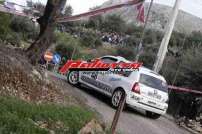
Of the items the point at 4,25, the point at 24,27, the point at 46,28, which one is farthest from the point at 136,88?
the point at 24,27


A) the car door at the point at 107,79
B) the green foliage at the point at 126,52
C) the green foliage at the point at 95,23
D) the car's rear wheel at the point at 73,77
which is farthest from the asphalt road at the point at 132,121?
the green foliage at the point at 95,23

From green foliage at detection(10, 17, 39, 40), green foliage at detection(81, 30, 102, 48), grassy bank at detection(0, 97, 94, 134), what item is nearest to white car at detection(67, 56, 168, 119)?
grassy bank at detection(0, 97, 94, 134)

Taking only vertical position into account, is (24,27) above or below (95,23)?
below

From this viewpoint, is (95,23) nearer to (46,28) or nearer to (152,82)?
(152,82)

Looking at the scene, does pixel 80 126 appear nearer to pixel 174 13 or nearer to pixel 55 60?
pixel 174 13

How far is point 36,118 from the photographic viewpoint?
9578 mm

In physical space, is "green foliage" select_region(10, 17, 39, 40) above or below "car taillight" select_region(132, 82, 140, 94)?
below

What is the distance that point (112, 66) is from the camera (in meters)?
18.7

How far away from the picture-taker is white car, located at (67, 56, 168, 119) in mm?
16922

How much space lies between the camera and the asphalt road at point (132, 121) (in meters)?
14.2

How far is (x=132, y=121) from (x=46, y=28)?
456cm

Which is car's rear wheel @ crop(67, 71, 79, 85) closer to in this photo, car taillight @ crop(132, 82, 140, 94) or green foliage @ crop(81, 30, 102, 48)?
car taillight @ crop(132, 82, 140, 94)

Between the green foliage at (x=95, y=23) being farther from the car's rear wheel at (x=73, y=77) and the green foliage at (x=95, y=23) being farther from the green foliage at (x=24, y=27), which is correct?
the car's rear wheel at (x=73, y=77)

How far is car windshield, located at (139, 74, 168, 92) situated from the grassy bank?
6.13 m
